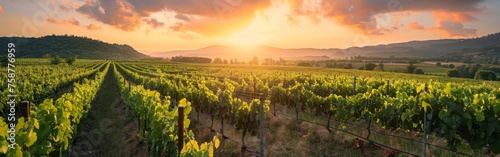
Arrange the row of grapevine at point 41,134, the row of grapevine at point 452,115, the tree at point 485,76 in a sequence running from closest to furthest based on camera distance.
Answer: the row of grapevine at point 41,134, the row of grapevine at point 452,115, the tree at point 485,76

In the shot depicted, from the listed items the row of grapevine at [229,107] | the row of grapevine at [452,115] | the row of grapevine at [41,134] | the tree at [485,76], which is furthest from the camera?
the tree at [485,76]

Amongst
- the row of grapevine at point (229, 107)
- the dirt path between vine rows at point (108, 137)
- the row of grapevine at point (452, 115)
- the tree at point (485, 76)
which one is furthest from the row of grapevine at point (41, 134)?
the tree at point (485, 76)

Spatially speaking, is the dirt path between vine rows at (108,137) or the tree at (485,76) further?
the tree at (485,76)

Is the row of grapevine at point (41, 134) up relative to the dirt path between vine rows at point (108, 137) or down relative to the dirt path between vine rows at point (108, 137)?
up

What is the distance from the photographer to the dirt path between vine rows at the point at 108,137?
1007cm

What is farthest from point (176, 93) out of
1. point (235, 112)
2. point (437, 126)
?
point (437, 126)

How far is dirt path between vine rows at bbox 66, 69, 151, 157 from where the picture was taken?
10072mm

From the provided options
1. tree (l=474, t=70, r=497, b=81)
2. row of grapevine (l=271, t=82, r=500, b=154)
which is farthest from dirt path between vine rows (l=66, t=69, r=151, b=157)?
tree (l=474, t=70, r=497, b=81)

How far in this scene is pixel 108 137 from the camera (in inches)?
475

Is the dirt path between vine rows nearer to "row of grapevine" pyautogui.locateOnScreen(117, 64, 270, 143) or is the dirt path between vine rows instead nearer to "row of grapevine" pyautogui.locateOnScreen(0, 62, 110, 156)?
"row of grapevine" pyautogui.locateOnScreen(0, 62, 110, 156)

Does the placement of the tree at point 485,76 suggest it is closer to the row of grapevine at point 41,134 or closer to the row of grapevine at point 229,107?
the row of grapevine at point 229,107

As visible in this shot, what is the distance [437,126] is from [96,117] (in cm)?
1332

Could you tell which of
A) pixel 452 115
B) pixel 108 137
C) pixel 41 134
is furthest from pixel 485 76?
pixel 41 134

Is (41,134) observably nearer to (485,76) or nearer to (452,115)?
(452,115)
